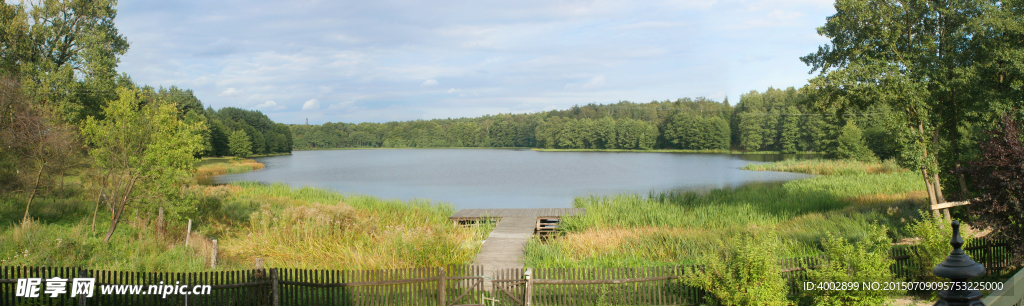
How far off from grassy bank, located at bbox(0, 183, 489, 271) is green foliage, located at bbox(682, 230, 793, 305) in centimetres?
464

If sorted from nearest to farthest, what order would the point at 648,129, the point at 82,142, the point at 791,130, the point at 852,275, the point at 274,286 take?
the point at 852,275, the point at 274,286, the point at 82,142, the point at 791,130, the point at 648,129

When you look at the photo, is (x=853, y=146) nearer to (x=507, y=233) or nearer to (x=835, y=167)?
(x=835, y=167)

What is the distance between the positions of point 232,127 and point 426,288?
85.6 meters

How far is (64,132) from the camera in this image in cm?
1430

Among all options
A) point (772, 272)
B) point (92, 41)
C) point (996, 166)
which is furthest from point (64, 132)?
point (996, 166)

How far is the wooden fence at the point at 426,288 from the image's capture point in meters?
7.22

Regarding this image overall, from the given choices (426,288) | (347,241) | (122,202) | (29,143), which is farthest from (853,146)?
(29,143)

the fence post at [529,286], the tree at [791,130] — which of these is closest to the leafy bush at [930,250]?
the fence post at [529,286]

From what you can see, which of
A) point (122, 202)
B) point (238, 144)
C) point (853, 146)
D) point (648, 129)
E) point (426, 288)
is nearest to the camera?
point (426, 288)

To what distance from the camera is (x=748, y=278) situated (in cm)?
669

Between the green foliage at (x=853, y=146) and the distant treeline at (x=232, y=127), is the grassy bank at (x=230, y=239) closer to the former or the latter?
the green foliage at (x=853, y=146)

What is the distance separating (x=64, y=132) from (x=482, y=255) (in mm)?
12403

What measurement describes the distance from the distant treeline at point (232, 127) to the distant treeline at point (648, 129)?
50.1 meters

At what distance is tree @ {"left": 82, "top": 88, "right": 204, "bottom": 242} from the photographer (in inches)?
463
